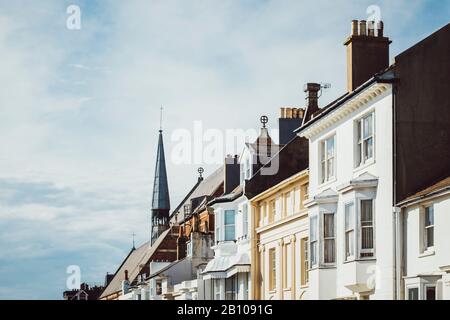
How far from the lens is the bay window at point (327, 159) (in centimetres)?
3381

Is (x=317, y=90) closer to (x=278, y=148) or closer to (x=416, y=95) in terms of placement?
(x=278, y=148)

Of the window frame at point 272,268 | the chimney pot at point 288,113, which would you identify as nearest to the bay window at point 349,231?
the window frame at point 272,268

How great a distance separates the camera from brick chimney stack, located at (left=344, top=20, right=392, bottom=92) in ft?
109

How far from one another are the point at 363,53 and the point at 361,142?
3.57m

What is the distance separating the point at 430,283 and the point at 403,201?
8.82 feet

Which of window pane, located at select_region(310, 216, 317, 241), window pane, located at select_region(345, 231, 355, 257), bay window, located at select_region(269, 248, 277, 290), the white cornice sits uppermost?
the white cornice

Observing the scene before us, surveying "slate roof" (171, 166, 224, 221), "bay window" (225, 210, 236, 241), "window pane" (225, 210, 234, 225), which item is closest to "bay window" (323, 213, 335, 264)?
"bay window" (225, 210, 236, 241)

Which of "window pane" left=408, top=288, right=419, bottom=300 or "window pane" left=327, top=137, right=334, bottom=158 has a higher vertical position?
"window pane" left=327, top=137, right=334, bottom=158

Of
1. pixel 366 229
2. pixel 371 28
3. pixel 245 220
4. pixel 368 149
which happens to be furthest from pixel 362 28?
pixel 245 220

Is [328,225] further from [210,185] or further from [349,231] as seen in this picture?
[210,185]

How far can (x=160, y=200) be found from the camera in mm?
108375

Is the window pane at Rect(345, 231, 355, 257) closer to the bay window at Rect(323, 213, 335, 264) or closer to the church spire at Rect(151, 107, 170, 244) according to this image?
the bay window at Rect(323, 213, 335, 264)

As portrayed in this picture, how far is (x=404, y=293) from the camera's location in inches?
1116

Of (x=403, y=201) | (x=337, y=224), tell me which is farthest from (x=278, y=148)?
(x=403, y=201)
